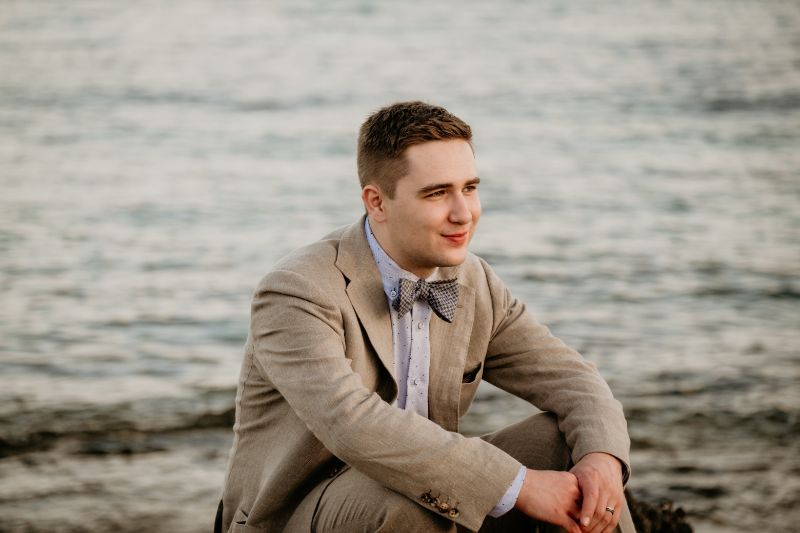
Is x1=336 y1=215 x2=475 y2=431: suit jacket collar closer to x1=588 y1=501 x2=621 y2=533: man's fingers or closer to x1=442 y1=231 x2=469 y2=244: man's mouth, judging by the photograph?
x1=442 y1=231 x2=469 y2=244: man's mouth

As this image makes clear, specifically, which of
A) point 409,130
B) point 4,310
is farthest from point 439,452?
point 4,310

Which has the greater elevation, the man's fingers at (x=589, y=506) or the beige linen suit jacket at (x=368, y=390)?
the beige linen suit jacket at (x=368, y=390)

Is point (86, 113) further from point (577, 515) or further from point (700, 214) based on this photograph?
point (577, 515)

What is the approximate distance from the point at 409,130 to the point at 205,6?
42.2m

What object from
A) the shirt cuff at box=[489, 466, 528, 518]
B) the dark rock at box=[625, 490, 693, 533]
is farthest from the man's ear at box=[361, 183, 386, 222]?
the dark rock at box=[625, 490, 693, 533]

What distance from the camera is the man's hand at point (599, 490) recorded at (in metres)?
3.04

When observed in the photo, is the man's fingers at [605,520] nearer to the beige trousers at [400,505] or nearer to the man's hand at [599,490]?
the man's hand at [599,490]

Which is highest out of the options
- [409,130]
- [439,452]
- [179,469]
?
[409,130]

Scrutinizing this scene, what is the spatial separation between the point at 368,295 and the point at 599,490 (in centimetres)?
89

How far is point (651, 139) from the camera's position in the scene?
17.2m

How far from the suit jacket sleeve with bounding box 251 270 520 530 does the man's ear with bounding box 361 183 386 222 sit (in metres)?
0.34

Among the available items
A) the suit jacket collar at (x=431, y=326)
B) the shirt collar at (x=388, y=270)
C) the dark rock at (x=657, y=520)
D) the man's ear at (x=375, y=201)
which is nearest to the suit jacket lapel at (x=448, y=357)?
the suit jacket collar at (x=431, y=326)

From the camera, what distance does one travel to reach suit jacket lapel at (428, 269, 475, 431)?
11.1 feet

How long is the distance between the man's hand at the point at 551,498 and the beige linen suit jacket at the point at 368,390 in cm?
7
